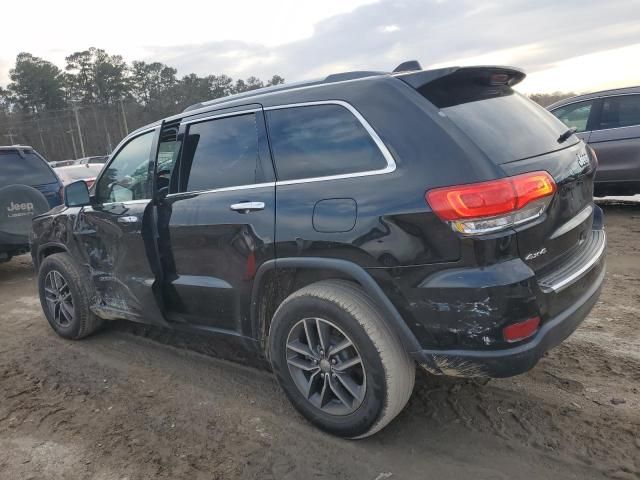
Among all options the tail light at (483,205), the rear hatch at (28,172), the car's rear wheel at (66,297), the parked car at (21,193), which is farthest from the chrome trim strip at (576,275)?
the rear hatch at (28,172)

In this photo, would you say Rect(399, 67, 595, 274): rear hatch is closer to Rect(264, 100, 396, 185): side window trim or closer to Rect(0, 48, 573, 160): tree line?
Rect(264, 100, 396, 185): side window trim

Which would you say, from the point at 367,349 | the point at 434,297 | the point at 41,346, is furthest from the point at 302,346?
the point at 41,346

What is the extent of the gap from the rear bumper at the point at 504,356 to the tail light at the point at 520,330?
4 cm

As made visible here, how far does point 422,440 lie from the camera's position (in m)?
2.73

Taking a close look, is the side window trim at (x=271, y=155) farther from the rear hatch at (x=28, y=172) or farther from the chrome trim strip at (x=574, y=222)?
the rear hatch at (x=28, y=172)

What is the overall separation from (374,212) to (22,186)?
234 inches

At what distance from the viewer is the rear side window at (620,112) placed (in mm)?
7289

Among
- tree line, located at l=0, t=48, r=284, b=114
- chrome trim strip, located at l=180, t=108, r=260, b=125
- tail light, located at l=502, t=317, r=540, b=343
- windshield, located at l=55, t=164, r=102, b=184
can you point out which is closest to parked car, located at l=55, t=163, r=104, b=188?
windshield, located at l=55, t=164, r=102, b=184

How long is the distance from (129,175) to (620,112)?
6.91 metres

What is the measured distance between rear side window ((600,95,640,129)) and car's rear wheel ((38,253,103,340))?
7275mm

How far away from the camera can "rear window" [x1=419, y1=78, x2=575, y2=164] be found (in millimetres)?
2443

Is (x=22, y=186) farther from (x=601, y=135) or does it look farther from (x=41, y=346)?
(x=601, y=135)

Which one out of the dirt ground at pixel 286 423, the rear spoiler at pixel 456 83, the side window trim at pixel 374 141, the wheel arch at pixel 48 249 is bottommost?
the dirt ground at pixel 286 423

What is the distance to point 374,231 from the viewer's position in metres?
2.43
